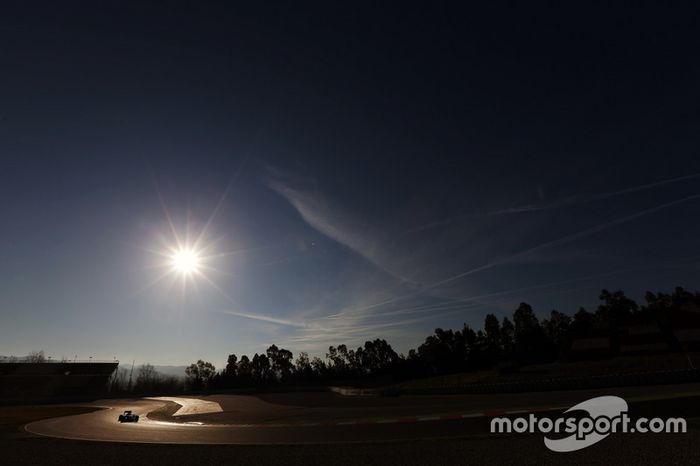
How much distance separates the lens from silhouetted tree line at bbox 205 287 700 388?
101812 millimetres

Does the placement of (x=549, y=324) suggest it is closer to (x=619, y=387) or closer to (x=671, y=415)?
(x=619, y=387)

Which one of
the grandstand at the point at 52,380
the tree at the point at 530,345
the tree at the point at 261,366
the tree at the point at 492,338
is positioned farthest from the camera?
the tree at the point at 261,366

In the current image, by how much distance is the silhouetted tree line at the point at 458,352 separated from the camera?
102 m

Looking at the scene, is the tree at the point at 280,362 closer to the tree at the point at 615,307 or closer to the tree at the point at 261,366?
the tree at the point at 261,366

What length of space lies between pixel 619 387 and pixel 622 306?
115 metres

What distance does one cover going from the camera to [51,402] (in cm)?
7131

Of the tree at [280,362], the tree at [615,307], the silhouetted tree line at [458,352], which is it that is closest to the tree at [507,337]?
the silhouetted tree line at [458,352]

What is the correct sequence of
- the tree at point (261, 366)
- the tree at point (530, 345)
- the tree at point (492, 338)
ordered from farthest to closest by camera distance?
the tree at point (261, 366)
the tree at point (492, 338)
the tree at point (530, 345)

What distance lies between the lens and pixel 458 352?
111 m

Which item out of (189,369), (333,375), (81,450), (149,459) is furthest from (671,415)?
(189,369)

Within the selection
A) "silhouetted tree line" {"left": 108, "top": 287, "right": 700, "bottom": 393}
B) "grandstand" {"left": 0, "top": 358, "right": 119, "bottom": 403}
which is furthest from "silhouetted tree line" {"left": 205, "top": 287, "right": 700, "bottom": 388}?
"grandstand" {"left": 0, "top": 358, "right": 119, "bottom": 403}

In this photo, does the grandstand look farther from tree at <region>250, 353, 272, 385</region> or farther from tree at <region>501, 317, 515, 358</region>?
tree at <region>501, 317, 515, 358</region>

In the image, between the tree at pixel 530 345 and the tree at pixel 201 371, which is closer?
the tree at pixel 530 345

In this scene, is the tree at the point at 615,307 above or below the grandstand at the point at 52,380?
above
